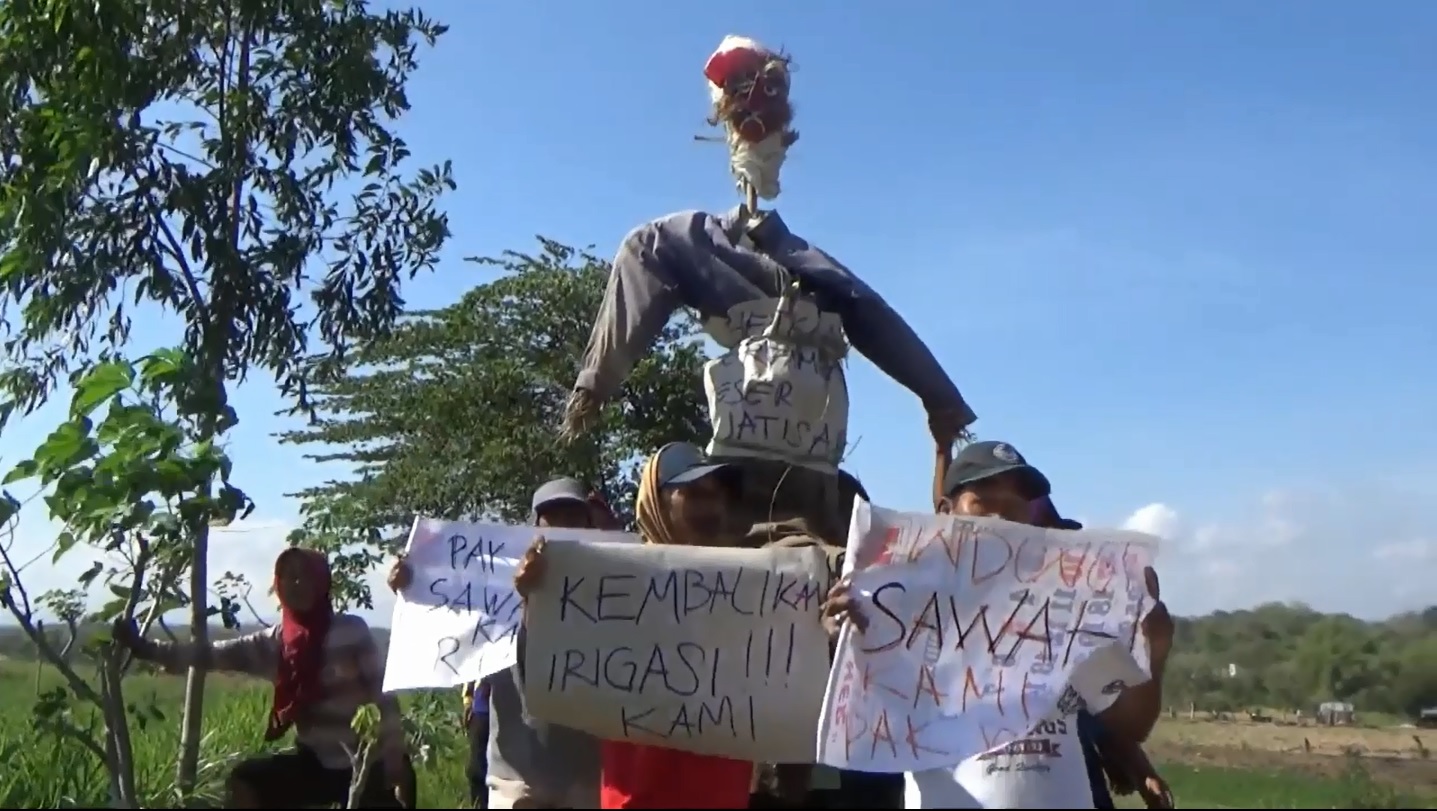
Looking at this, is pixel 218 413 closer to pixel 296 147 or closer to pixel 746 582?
pixel 746 582

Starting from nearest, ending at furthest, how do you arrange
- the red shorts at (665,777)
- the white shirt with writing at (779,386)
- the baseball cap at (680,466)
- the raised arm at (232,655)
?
the red shorts at (665,777), the baseball cap at (680,466), the white shirt with writing at (779,386), the raised arm at (232,655)

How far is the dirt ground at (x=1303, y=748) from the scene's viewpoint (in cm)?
378

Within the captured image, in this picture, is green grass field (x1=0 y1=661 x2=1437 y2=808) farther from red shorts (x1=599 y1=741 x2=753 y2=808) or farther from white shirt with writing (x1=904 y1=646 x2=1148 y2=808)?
red shorts (x1=599 y1=741 x2=753 y2=808)

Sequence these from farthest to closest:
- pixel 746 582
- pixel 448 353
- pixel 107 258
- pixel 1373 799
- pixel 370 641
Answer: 1. pixel 448 353
2. pixel 107 258
3. pixel 370 641
4. pixel 746 582
5. pixel 1373 799

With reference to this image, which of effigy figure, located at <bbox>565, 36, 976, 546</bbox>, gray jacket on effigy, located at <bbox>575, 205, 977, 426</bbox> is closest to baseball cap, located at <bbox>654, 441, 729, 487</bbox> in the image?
effigy figure, located at <bbox>565, 36, 976, 546</bbox>

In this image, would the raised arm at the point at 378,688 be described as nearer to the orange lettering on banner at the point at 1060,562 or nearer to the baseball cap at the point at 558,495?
the baseball cap at the point at 558,495

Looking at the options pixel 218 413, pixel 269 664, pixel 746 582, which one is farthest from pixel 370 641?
pixel 746 582

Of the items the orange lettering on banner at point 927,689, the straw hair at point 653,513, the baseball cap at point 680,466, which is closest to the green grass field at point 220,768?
the orange lettering on banner at point 927,689

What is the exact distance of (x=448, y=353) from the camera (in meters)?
14.7

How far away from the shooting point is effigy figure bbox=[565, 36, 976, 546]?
358cm

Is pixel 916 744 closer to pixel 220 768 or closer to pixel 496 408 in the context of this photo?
pixel 220 768

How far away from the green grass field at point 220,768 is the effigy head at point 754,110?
1.73 m

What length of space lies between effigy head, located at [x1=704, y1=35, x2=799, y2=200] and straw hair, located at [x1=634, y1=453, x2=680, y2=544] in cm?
90

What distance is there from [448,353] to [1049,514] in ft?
38.7
